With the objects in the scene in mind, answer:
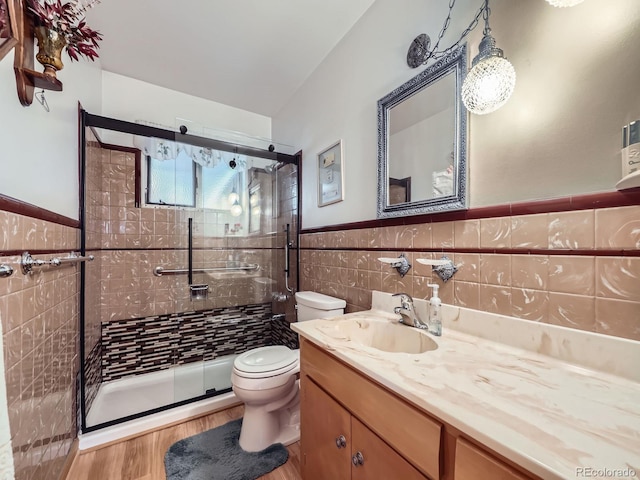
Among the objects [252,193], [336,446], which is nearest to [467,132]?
[336,446]

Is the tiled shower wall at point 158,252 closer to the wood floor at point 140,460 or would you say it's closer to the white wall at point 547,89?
the wood floor at point 140,460

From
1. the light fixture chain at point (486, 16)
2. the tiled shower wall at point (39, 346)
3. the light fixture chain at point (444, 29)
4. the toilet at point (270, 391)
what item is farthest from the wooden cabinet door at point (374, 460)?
the light fixture chain at point (444, 29)

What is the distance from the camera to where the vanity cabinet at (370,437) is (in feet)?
1.72

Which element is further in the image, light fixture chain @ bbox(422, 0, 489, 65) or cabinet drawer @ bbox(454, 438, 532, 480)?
light fixture chain @ bbox(422, 0, 489, 65)

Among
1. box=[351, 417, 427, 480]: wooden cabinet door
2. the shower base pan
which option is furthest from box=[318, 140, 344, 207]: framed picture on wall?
the shower base pan

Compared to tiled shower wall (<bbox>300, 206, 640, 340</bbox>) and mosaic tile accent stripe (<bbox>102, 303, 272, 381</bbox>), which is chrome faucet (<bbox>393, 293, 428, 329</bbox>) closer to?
tiled shower wall (<bbox>300, 206, 640, 340</bbox>)

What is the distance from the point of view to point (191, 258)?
2068mm

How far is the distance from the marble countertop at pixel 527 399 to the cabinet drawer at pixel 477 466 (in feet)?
0.12

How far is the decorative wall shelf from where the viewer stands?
0.78m

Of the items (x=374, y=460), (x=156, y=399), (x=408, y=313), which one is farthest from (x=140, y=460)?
(x=408, y=313)

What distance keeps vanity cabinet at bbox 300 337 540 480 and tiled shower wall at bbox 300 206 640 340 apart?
538 millimetres

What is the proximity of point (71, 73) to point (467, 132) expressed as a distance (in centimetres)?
209

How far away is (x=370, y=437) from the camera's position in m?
0.76

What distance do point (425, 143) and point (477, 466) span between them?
1.15m
